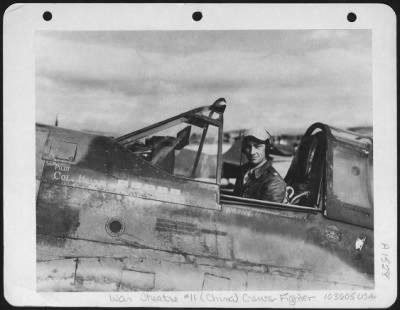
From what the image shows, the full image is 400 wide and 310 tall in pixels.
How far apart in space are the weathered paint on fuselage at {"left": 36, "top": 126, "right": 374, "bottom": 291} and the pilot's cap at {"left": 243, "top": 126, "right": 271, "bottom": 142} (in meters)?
0.22

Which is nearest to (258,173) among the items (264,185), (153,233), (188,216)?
(264,185)

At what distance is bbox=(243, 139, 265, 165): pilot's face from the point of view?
175cm

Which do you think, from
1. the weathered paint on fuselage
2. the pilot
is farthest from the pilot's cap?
the weathered paint on fuselage

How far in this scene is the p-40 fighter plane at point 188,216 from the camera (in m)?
1.71

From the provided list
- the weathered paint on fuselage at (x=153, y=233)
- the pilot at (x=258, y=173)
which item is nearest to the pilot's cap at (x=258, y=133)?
the pilot at (x=258, y=173)

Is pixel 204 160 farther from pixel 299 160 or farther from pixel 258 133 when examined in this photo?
pixel 299 160

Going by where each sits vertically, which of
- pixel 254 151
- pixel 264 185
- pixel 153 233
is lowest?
pixel 153 233

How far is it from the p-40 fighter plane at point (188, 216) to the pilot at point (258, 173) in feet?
0.11

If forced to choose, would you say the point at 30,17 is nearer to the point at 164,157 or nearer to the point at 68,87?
the point at 68,87

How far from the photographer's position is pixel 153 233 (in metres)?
1.72

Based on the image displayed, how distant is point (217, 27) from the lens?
1739 mm

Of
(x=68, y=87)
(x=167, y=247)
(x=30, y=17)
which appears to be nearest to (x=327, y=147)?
(x=167, y=247)

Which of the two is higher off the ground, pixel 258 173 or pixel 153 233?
pixel 258 173

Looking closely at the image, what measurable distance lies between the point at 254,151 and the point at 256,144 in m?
0.03
